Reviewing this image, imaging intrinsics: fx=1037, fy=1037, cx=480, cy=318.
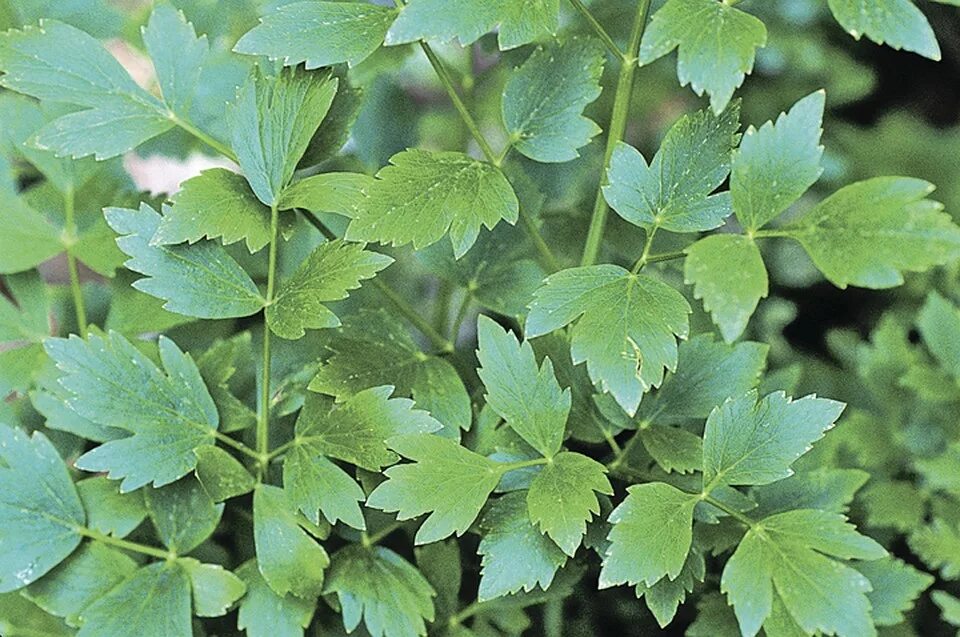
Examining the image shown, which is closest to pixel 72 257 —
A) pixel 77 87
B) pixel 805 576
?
pixel 77 87

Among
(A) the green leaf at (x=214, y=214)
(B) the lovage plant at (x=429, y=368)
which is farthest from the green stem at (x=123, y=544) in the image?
(A) the green leaf at (x=214, y=214)

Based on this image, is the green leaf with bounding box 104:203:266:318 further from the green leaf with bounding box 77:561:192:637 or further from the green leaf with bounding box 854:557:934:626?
the green leaf with bounding box 854:557:934:626

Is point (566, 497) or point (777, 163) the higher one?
point (777, 163)

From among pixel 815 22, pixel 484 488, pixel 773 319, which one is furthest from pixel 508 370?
pixel 815 22

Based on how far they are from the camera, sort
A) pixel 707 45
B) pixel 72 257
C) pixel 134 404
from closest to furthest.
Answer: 1. pixel 707 45
2. pixel 134 404
3. pixel 72 257

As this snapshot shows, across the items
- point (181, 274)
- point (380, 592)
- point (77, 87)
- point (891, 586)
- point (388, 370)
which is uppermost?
point (77, 87)

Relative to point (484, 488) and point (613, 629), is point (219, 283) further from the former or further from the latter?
point (613, 629)

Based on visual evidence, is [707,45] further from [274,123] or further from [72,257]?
[72,257]

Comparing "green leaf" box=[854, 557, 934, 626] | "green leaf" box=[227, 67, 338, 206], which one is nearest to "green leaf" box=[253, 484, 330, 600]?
"green leaf" box=[227, 67, 338, 206]
